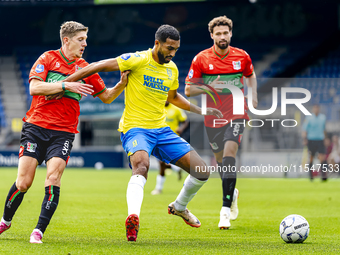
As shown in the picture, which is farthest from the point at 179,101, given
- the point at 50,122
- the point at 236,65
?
the point at 50,122

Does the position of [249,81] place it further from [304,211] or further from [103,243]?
[103,243]

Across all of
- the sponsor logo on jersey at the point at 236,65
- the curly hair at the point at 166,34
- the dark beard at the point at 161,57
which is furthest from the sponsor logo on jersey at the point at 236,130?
the curly hair at the point at 166,34

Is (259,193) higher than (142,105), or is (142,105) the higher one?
(142,105)

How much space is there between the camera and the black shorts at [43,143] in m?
4.76

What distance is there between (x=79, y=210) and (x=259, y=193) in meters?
4.82

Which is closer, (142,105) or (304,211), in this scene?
(142,105)

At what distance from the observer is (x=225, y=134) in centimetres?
632

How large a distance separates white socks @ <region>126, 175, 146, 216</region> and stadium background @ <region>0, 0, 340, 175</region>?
50.0 ft

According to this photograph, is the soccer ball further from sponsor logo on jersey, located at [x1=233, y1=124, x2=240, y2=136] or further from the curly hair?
the curly hair

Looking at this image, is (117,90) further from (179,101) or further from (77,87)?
(179,101)

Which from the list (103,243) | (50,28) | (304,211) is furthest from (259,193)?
(50,28)

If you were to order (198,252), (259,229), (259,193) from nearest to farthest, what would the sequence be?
(198,252) < (259,229) < (259,193)

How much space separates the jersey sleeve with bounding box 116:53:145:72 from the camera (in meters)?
4.98

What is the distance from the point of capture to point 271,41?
81.6ft
